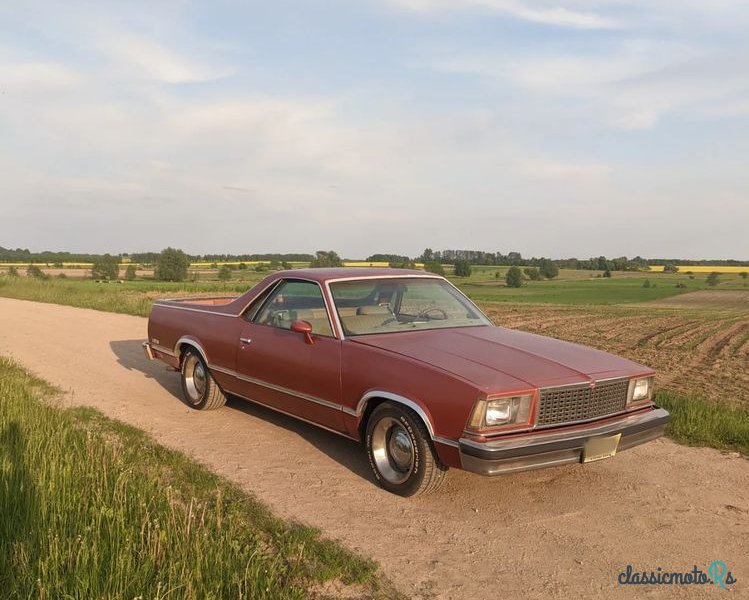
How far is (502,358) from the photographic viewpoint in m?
4.09

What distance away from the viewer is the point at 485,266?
142 metres

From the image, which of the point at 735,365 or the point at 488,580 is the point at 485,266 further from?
the point at 488,580

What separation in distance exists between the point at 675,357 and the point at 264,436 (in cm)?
1517

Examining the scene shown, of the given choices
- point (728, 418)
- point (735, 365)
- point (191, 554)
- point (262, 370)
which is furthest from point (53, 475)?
point (735, 365)

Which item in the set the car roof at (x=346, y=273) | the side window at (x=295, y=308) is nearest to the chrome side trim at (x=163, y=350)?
the side window at (x=295, y=308)

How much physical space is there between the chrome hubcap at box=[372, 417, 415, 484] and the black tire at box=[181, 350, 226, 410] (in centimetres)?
259

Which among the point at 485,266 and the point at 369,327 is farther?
the point at 485,266

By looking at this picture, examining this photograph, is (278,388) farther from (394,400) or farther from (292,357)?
(394,400)

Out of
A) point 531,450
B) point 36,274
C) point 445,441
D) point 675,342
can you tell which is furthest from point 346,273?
point 36,274

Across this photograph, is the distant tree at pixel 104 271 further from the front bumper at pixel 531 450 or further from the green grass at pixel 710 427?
the front bumper at pixel 531 450

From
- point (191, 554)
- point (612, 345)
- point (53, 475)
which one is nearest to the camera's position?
point (191, 554)

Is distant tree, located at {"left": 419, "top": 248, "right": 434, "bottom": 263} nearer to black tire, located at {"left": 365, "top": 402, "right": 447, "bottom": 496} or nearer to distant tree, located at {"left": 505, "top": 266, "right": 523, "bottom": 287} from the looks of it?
distant tree, located at {"left": 505, "top": 266, "right": 523, "bottom": 287}

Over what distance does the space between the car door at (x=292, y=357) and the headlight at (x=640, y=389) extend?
6.84 feet

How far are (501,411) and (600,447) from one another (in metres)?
0.76
